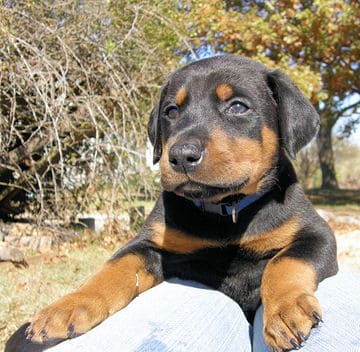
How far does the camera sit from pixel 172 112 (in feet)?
9.57

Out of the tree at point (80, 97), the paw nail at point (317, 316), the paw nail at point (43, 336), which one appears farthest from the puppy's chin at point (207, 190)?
the tree at point (80, 97)

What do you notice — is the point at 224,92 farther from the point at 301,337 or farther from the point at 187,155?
the point at 301,337

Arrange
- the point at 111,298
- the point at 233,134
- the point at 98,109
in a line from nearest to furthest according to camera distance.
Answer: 1. the point at 111,298
2. the point at 233,134
3. the point at 98,109

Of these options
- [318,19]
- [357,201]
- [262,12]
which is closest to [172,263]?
[318,19]

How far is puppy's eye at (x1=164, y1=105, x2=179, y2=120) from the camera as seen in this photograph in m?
2.87

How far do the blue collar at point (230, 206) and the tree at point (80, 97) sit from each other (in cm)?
266

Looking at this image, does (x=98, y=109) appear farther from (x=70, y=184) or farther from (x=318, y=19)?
(x=318, y=19)

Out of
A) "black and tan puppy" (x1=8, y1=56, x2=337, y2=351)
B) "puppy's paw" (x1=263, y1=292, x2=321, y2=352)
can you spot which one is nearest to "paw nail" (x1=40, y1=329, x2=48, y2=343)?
"black and tan puppy" (x1=8, y1=56, x2=337, y2=351)

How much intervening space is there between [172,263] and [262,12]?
1050 cm

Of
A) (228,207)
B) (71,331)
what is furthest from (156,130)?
(71,331)

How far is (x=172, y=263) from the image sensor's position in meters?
2.67

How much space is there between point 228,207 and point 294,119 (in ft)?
2.02

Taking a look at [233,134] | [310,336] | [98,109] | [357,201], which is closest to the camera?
[310,336]

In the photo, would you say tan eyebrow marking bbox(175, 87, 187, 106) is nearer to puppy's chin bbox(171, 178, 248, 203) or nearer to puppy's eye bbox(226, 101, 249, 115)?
puppy's eye bbox(226, 101, 249, 115)
